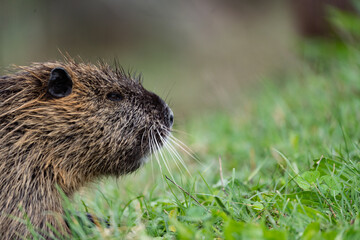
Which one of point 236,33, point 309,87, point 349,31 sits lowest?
point 236,33

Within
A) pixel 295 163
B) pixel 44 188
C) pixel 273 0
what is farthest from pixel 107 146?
pixel 273 0

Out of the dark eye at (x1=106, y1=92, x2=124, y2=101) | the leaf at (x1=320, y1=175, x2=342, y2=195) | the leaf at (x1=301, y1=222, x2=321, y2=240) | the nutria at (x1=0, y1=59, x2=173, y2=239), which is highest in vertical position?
the leaf at (x1=320, y1=175, x2=342, y2=195)

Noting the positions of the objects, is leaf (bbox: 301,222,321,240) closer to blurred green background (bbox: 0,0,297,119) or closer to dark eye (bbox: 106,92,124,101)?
dark eye (bbox: 106,92,124,101)

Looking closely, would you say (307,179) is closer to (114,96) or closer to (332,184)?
(332,184)

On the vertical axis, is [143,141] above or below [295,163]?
below

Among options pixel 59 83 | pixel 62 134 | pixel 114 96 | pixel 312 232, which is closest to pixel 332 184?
pixel 312 232

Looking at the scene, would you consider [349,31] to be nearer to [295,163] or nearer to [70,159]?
[295,163]

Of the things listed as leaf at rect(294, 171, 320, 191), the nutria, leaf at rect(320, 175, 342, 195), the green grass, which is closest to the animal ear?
the nutria
